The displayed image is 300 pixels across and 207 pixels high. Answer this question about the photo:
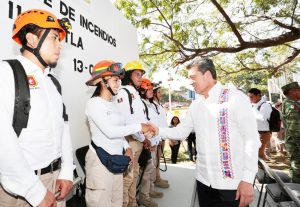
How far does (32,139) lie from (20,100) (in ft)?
0.93

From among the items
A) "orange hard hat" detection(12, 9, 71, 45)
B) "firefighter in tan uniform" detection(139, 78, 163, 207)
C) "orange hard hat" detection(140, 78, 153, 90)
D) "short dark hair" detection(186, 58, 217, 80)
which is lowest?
"firefighter in tan uniform" detection(139, 78, 163, 207)

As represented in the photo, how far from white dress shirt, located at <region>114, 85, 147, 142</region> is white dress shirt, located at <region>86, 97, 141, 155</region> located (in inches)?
32.3

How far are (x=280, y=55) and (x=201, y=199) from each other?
13.1m

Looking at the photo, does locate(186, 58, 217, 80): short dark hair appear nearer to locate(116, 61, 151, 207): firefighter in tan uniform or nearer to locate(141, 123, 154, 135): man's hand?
locate(141, 123, 154, 135): man's hand

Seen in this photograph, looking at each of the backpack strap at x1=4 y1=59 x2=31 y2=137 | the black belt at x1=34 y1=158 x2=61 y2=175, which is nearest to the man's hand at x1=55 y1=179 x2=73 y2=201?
the black belt at x1=34 y1=158 x2=61 y2=175

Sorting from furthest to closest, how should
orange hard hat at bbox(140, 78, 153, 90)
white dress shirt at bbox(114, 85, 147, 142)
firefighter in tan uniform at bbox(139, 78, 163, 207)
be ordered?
orange hard hat at bbox(140, 78, 153, 90) < firefighter in tan uniform at bbox(139, 78, 163, 207) < white dress shirt at bbox(114, 85, 147, 142)

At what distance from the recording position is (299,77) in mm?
13078

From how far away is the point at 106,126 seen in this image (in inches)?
100

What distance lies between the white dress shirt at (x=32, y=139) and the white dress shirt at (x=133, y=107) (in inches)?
65.1

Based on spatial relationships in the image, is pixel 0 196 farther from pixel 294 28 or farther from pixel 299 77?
pixel 299 77

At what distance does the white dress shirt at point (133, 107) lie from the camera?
12.0 feet

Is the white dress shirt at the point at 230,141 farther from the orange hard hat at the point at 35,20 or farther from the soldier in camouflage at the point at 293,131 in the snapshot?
the soldier in camouflage at the point at 293,131

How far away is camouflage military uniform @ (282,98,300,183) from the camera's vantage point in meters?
4.33

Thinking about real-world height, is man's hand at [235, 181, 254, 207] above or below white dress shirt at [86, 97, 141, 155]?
below
